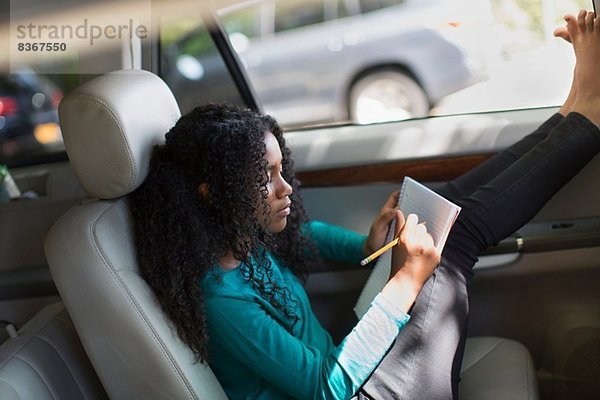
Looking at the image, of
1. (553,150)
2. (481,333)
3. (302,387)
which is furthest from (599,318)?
(302,387)

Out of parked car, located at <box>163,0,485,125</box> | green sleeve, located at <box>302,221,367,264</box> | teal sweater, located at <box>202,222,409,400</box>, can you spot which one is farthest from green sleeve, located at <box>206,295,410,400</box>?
parked car, located at <box>163,0,485,125</box>

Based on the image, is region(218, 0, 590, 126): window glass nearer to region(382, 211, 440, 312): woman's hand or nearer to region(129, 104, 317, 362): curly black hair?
region(382, 211, 440, 312): woman's hand

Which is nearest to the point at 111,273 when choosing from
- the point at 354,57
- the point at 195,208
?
the point at 195,208

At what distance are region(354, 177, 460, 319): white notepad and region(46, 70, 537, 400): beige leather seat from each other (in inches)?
17.4

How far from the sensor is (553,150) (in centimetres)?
166

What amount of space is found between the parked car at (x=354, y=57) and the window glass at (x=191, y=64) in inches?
14.4

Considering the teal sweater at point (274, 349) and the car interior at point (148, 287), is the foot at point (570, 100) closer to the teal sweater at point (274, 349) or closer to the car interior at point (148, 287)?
the car interior at point (148, 287)

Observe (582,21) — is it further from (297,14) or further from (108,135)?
(297,14)

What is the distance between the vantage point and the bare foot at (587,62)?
5.50ft

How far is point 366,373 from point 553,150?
2.11 feet

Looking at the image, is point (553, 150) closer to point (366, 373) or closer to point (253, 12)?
point (366, 373)

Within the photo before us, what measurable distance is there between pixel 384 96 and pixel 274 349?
262 centimetres

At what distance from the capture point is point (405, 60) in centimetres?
402

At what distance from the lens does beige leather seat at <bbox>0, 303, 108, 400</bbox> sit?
1362 millimetres
